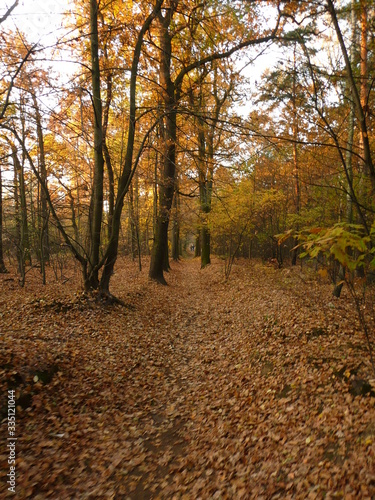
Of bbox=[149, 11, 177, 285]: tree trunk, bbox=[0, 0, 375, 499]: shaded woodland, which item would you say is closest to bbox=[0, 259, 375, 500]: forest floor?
bbox=[0, 0, 375, 499]: shaded woodland

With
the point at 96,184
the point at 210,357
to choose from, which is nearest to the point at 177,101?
the point at 96,184

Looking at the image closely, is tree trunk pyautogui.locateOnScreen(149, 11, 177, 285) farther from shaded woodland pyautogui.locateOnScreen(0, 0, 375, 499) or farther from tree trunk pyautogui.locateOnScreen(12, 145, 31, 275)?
tree trunk pyautogui.locateOnScreen(12, 145, 31, 275)

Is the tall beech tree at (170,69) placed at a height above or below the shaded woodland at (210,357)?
above

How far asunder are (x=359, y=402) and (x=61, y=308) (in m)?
7.15

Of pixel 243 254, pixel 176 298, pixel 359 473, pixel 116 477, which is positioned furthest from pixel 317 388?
pixel 243 254

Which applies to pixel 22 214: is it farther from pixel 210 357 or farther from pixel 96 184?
pixel 210 357

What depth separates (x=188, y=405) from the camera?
15.9 feet

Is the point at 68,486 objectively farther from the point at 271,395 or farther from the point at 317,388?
the point at 317,388

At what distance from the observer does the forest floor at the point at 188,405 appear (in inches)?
123

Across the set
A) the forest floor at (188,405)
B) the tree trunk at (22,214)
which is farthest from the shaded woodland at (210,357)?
the tree trunk at (22,214)

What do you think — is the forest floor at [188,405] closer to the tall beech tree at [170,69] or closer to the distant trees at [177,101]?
the distant trees at [177,101]

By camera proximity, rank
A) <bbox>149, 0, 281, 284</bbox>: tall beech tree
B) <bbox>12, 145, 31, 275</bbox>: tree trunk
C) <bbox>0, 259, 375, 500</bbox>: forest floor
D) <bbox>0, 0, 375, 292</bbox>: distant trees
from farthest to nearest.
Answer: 1. <bbox>12, 145, 31, 275</bbox>: tree trunk
2. <bbox>149, 0, 281, 284</bbox>: tall beech tree
3. <bbox>0, 0, 375, 292</bbox>: distant trees
4. <bbox>0, 259, 375, 500</bbox>: forest floor

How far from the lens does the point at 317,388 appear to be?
4.35 metres

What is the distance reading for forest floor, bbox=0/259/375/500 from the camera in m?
3.12
